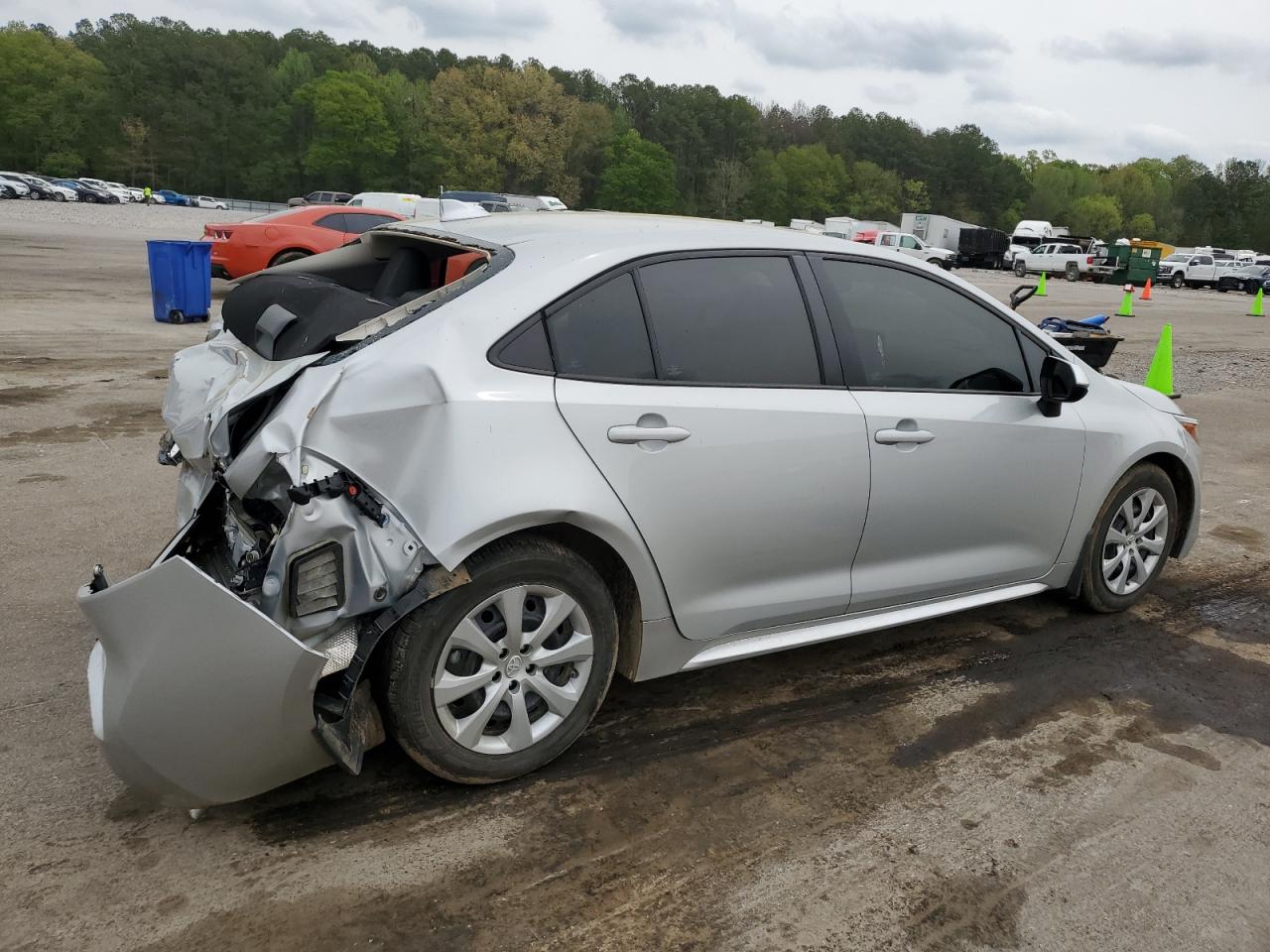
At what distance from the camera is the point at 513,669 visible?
303 centimetres

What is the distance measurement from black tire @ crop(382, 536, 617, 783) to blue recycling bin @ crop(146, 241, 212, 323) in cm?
1073

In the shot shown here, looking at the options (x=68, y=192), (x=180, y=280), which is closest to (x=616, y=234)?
(x=180, y=280)

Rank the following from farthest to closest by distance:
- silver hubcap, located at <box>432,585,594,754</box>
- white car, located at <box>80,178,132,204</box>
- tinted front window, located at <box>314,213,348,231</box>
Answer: white car, located at <box>80,178,132,204</box> → tinted front window, located at <box>314,213,348,231</box> → silver hubcap, located at <box>432,585,594,754</box>

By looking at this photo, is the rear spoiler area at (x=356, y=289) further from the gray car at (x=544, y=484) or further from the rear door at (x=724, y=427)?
the rear door at (x=724, y=427)

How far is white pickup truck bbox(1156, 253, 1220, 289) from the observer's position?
50.0 meters

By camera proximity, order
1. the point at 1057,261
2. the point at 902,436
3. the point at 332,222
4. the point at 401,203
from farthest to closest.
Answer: the point at 1057,261 → the point at 401,203 → the point at 332,222 → the point at 902,436

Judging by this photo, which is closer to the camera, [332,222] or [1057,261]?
[332,222]

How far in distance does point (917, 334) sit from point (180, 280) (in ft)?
36.1

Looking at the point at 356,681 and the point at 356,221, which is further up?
the point at 356,221

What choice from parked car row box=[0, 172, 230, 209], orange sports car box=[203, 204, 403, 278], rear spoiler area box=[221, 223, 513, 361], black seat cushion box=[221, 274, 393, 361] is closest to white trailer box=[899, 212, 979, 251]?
orange sports car box=[203, 204, 403, 278]

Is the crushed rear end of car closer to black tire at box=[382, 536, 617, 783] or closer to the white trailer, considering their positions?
black tire at box=[382, 536, 617, 783]

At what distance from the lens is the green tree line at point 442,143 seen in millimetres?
98625

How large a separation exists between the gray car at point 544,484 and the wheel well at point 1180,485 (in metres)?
0.69

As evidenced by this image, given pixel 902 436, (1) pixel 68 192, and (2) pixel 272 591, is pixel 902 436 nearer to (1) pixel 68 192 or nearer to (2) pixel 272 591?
(2) pixel 272 591
